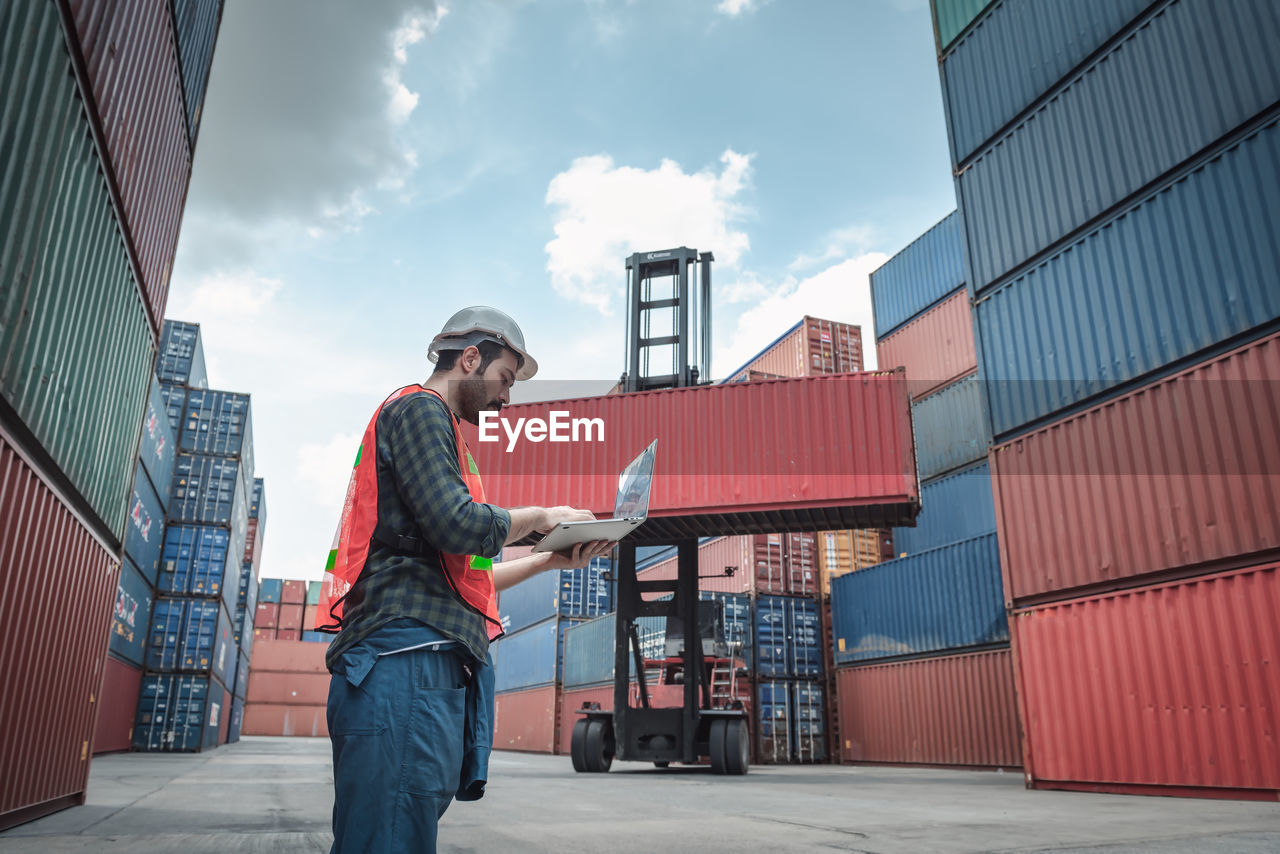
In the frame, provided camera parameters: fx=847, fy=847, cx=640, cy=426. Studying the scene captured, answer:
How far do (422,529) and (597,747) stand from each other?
13.5 meters

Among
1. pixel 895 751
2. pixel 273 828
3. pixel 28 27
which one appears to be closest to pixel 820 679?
pixel 895 751

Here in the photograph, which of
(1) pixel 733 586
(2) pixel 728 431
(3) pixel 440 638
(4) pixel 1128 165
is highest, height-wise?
(4) pixel 1128 165

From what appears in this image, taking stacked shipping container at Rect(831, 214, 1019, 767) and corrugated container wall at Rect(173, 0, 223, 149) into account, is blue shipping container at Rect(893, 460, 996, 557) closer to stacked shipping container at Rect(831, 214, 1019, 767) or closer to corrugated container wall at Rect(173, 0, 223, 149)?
stacked shipping container at Rect(831, 214, 1019, 767)

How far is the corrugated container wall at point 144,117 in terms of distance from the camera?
19.0 ft

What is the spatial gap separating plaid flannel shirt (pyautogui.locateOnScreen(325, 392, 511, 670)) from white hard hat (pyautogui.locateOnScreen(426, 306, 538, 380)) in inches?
9.9

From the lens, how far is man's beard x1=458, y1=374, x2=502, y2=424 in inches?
81.5

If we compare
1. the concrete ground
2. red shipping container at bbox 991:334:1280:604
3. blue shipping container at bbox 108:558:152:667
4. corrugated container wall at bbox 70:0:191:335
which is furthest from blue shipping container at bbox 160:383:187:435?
red shipping container at bbox 991:334:1280:604

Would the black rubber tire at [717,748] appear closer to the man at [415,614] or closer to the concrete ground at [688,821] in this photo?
the concrete ground at [688,821]

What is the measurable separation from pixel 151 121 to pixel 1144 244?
10.2m

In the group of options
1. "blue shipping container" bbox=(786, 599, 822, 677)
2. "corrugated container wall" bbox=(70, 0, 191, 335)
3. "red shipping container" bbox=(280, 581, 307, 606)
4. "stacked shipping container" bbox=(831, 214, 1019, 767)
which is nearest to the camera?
"corrugated container wall" bbox=(70, 0, 191, 335)

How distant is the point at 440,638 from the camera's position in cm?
175

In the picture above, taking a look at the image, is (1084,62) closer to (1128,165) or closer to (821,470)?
(1128,165)

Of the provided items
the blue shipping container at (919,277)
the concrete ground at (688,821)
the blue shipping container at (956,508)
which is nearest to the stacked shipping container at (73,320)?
the concrete ground at (688,821)

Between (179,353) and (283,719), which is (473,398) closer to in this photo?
(179,353)
